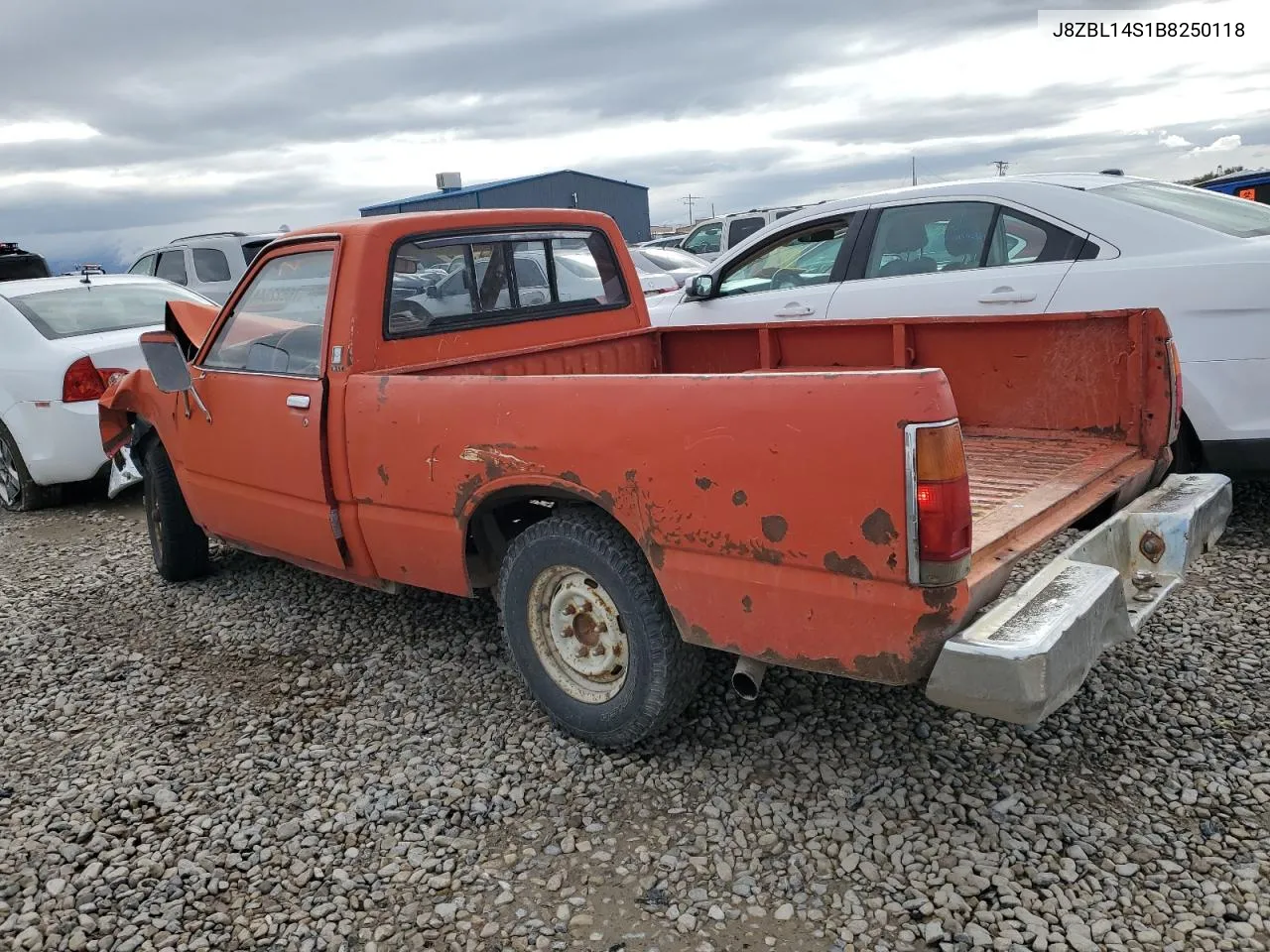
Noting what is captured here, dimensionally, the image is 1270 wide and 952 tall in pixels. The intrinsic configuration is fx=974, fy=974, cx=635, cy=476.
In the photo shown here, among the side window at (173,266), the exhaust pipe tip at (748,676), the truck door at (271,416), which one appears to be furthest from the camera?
the side window at (173,266)

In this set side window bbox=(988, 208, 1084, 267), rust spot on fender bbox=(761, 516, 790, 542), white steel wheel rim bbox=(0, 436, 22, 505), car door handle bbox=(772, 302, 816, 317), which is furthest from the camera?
white steel wheel rim bbox=(0, 436, 22, 505)

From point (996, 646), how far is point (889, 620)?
0.25 metres

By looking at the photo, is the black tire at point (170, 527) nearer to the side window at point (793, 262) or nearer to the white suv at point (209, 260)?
the side window at point (793, 262)

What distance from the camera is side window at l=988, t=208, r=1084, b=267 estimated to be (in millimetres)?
4902

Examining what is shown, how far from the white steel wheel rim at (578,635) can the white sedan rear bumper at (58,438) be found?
4.53 m

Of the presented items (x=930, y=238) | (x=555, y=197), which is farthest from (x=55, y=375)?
(x=555, y=197)

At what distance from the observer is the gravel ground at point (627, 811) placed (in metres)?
2.45

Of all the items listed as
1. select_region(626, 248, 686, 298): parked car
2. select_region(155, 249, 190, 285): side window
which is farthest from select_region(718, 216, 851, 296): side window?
select_region(155, 249, 190, 285): side window

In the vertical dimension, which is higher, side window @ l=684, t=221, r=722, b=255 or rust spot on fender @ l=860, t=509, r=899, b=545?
side window @ l=684, t=221, r=722, b=255

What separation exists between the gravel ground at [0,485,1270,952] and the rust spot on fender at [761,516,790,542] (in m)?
0.89

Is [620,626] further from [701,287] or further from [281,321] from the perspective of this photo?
[701,287]

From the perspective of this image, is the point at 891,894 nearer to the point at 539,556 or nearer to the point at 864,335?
the point at 539,556

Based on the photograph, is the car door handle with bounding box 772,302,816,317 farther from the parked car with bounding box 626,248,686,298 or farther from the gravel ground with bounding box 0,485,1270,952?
the parked car with bounding box 626,248,686,298

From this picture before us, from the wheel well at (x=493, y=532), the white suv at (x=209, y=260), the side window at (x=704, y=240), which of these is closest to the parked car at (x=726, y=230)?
the side window at (x=704, y=240)
